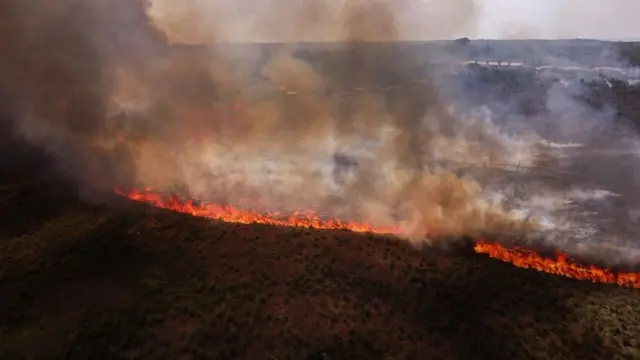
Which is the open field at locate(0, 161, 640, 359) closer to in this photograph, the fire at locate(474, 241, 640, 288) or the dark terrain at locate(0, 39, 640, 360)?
the dark terrain at locate(0, 39, 640, 360)

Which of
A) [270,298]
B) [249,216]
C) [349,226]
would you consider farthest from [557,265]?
[249,216]

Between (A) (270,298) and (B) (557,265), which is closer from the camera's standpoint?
(A) (270,298)

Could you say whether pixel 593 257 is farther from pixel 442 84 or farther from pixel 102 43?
pixel 102 43

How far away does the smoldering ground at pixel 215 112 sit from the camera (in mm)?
13102

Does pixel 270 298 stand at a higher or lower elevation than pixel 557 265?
lower

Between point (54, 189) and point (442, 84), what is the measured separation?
43.8ft

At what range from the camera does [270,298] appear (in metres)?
8.57

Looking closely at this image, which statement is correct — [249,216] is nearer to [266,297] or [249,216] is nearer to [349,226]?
[349,226]

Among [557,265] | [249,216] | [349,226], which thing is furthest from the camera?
[249,216]

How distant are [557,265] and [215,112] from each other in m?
9.63

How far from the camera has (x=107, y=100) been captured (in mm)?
14484

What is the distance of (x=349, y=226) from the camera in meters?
11.5

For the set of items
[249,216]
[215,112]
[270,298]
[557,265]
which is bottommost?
[270,298]

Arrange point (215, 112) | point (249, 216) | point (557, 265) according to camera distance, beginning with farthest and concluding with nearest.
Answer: point (215, 112) → point (249, 216) → point (557, 265)
